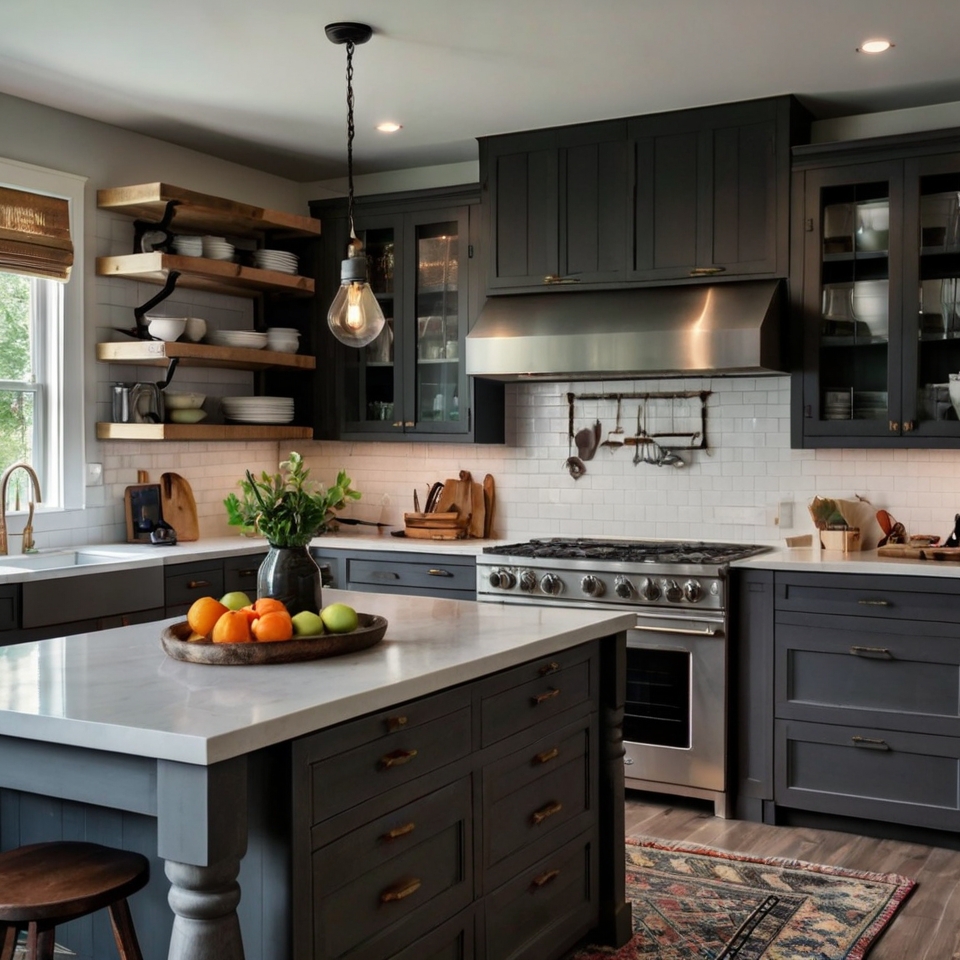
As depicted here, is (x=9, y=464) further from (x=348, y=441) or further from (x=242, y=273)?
(x=348, y=441)

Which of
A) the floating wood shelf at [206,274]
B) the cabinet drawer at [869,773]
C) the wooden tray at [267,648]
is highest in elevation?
the floating wood shelf at [206,274]

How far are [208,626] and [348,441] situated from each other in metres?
3.59

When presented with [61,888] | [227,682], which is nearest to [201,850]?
[61,888]

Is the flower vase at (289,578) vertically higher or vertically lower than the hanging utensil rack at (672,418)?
lower

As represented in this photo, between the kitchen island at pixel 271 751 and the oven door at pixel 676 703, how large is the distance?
137 centimetres

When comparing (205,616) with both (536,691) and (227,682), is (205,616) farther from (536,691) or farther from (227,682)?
(536,691)

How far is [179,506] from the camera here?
19.1 ft

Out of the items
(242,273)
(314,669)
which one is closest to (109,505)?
(242,273)

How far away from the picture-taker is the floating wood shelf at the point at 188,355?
534 centimetres

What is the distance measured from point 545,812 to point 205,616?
1.07 meters

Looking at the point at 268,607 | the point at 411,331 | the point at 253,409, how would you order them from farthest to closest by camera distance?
1. the point at 253,409
2. the point at 411,331
3. the point at 268,607

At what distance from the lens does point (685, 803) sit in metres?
5.00

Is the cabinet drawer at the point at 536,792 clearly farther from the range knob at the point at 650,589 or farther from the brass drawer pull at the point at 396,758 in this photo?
the range knob at the point at 650,589

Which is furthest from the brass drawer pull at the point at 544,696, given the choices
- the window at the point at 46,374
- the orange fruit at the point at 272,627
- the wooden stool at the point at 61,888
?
the window at the point at 46,374
